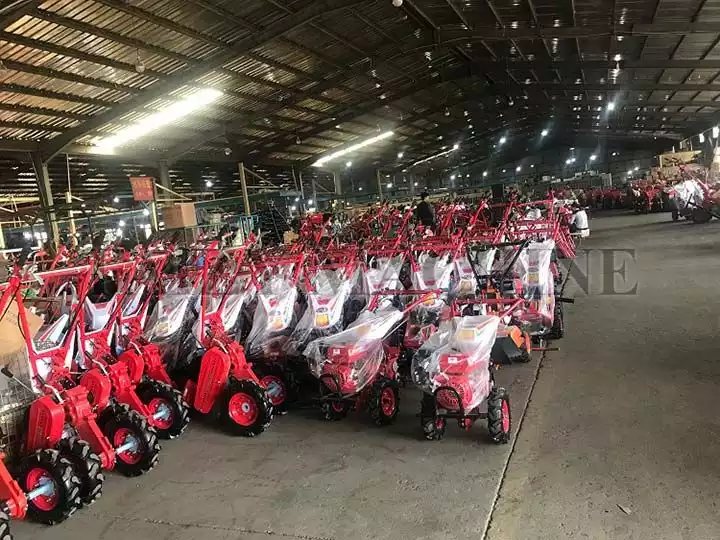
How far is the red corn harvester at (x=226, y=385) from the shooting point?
4.32 m

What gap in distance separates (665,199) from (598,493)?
2328 centimetres

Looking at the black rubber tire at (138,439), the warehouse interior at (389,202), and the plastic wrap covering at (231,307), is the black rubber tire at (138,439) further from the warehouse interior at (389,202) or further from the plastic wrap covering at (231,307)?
the plastic wrap covering at (231,307)

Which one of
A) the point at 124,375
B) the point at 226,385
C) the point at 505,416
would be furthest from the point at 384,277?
the point at 124,375

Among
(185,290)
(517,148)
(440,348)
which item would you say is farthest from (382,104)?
(517,148)

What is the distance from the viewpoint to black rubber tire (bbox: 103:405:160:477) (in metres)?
3.84

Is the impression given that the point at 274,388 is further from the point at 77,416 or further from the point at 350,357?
the point at 77,416

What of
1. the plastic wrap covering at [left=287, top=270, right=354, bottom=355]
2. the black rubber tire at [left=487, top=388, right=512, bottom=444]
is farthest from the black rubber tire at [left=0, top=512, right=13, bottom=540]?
the black rubber tire at [left=487, top=388, right=512, bottom=444]

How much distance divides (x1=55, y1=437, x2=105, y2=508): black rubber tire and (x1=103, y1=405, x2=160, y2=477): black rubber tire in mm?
366

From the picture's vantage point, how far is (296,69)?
1287cm

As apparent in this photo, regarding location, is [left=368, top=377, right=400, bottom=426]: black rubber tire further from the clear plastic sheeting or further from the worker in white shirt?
the worker in white shirt

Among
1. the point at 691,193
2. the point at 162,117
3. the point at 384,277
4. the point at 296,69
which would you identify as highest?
the point at 296,69

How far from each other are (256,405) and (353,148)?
1920cm

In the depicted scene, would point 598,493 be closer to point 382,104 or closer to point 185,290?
point 185,290

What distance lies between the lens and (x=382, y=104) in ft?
57.2
